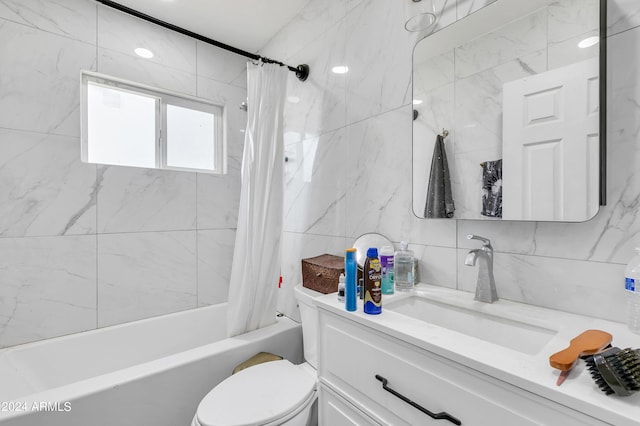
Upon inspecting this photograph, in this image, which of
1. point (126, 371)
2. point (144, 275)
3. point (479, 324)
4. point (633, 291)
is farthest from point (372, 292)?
point (144, 275)

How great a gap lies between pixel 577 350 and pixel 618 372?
90mm

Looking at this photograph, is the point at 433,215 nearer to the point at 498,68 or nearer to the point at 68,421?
the point at 498,68

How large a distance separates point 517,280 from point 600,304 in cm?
20

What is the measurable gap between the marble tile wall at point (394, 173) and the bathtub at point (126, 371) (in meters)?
0.58

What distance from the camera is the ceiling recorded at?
6.00 feet

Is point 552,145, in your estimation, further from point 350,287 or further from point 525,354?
point 350,287

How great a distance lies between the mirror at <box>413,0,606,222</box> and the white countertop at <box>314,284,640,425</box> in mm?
281

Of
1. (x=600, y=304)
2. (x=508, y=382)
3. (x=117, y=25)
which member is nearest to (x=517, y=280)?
(x=600, y=304)

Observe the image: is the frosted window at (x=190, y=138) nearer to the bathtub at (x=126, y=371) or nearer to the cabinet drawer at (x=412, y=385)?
the bathtub at (x=126, y=371)

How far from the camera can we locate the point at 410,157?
49.5 inches

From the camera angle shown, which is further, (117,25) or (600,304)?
(117,25)

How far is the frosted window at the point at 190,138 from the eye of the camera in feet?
7.19

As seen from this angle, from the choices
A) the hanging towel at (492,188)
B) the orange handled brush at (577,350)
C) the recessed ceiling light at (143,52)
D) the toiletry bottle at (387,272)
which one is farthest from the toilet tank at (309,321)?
the recessed ceiling light at (143,52)

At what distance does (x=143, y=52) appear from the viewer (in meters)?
1.96
